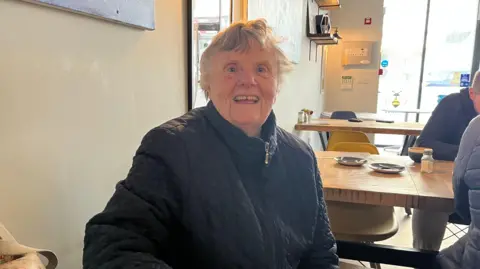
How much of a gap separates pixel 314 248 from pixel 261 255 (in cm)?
32

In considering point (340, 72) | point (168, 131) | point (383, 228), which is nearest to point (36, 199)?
point (168, 131)

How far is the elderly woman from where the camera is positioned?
2.65 feet

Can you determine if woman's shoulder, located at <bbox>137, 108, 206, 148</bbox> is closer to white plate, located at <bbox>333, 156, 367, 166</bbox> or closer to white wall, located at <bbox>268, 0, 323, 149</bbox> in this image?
white plate, located at <bbox>333, 156, 367, 166</bbox>

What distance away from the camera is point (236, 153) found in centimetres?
101

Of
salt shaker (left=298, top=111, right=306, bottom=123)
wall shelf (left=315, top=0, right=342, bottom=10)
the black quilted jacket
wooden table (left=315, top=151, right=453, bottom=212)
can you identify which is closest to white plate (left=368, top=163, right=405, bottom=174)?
wooden table (left=315, top=151, right=453, bottom=212)

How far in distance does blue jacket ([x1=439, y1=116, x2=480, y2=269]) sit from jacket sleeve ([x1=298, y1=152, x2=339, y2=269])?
444mm

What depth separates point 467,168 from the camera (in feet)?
4.62

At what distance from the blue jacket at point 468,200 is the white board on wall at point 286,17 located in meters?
1.11

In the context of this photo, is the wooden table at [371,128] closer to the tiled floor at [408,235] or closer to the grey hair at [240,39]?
the tiled floor at [408,235]

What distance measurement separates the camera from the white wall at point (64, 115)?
82 cm

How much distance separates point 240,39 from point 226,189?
420 mm

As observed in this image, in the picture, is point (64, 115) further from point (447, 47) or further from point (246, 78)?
point (447, 47)

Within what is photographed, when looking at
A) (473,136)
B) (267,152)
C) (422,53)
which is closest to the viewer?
(267,152)

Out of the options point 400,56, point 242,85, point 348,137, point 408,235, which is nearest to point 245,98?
point 242,85
